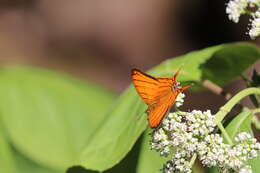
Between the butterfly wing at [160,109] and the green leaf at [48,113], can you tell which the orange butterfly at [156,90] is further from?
the green leaf at [48,113]

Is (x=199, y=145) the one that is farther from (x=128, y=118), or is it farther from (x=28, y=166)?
(x=28, y=166)

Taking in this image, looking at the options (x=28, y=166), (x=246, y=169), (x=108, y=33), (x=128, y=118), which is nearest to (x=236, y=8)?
(x=128, y=118)

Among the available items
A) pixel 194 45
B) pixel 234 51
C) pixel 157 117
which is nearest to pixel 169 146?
pixel 157 117

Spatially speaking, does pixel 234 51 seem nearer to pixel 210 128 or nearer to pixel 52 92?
pixel 210 128

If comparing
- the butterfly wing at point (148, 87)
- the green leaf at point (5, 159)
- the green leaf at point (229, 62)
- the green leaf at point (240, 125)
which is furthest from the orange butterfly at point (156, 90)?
the green leaf at point (5, 159)

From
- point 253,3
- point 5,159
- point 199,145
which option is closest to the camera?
point 199,145
